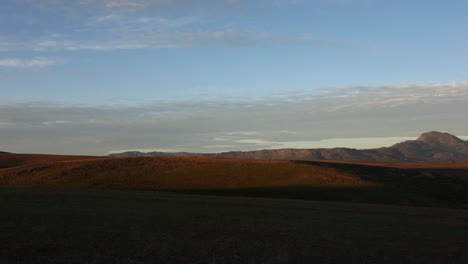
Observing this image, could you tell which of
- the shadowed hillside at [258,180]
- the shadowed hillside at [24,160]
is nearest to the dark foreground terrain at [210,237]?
the shadowed hillside at [258,180]

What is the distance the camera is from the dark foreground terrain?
659 inches

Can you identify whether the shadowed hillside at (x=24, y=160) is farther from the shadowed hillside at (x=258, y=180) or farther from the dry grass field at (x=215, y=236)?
the dry grass field at (x=215, y=236)

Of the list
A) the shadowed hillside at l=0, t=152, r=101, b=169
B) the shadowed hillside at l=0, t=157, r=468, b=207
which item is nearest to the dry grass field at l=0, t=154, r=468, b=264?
the shadowed hillside at l=0, t=157, r=468, b=207

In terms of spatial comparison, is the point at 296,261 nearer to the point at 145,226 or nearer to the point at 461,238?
the point at 145,226

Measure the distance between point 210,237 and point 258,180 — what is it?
4963cm

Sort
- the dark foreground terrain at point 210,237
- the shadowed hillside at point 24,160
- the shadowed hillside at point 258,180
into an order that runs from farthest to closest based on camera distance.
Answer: the shadowed hillside at point 24,160, the shadowed hillside at point 258,180, the dark foreground terrain at point 210,237

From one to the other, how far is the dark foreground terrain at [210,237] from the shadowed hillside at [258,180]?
2771 cm

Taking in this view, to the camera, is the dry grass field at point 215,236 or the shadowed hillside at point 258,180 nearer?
the dry grass field at point 215,236

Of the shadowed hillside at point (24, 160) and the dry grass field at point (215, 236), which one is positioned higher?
the shadowed hillside at point (24, 160)

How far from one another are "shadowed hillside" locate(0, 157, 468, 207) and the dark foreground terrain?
27.7 m

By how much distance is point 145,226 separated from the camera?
2369cm

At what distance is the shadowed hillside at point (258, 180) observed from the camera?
5944 cm

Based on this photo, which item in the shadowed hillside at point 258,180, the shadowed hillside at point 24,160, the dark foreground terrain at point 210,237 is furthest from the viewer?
the shadowed hillside at point 24,160

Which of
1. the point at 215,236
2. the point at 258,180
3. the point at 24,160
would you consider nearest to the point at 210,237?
the point at 215,236
